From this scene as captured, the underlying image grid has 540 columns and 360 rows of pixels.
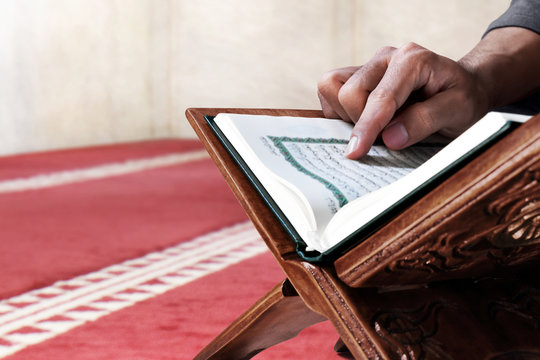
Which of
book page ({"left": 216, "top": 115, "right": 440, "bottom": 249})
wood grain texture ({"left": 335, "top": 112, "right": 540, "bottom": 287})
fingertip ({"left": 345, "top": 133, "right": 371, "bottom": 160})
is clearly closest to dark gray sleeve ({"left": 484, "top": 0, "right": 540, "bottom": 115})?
book page ({"left": 216, "top": 115, "right": 440, "bottom": 249})

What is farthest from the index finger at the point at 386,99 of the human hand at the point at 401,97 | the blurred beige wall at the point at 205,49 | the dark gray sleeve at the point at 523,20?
the blurred beige wall at the point at 205,49

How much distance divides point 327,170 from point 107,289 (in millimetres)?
1115

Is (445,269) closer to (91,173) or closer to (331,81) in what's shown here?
(331,81)

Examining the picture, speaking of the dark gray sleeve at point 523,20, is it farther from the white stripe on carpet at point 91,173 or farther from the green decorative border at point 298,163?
the white stripe on carpet at point 91,173

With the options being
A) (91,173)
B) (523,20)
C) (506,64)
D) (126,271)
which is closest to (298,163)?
(506,64)

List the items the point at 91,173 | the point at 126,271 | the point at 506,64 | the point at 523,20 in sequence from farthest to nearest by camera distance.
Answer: the point at 91,173, the point at 126,271, the point at 523,20, the point at 506,64

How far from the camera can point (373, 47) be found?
8609 mm

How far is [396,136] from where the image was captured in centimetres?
99

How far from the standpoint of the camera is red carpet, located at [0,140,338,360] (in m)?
1.40

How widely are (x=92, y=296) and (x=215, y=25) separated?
722cm

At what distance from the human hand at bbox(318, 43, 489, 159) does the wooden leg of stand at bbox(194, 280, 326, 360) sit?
228 mm

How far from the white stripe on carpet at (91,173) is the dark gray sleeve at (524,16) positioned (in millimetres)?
3061

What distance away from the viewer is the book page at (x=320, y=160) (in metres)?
0.79

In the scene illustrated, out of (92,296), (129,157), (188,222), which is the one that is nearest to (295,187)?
(92,296)
